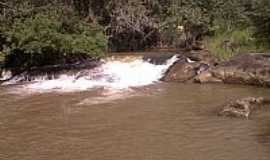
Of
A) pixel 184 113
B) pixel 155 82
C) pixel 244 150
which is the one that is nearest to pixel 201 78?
pixel 155 82

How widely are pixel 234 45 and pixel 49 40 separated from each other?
729cm

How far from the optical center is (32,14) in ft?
70.5

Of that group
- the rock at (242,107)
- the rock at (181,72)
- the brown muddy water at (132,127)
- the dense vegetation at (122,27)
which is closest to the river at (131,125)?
the brown muddy water at (132,127)

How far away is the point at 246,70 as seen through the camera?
696 inches

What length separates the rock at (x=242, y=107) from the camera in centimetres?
1297

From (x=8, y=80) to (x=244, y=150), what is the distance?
493 inches

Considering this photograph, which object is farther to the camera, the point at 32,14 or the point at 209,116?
A: the point at 32,14

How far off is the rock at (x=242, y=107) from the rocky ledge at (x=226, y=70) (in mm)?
2908

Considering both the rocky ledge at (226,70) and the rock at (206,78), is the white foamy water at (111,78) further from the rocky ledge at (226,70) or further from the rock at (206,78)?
the rock at (206,78)

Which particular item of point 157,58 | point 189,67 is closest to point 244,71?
point 189,67

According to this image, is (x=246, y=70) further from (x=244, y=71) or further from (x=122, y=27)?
(x=122, y=27)

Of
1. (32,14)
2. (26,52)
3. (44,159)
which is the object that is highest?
(32,14)

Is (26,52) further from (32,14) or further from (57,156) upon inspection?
(57,156)

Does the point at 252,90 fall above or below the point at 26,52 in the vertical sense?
below
